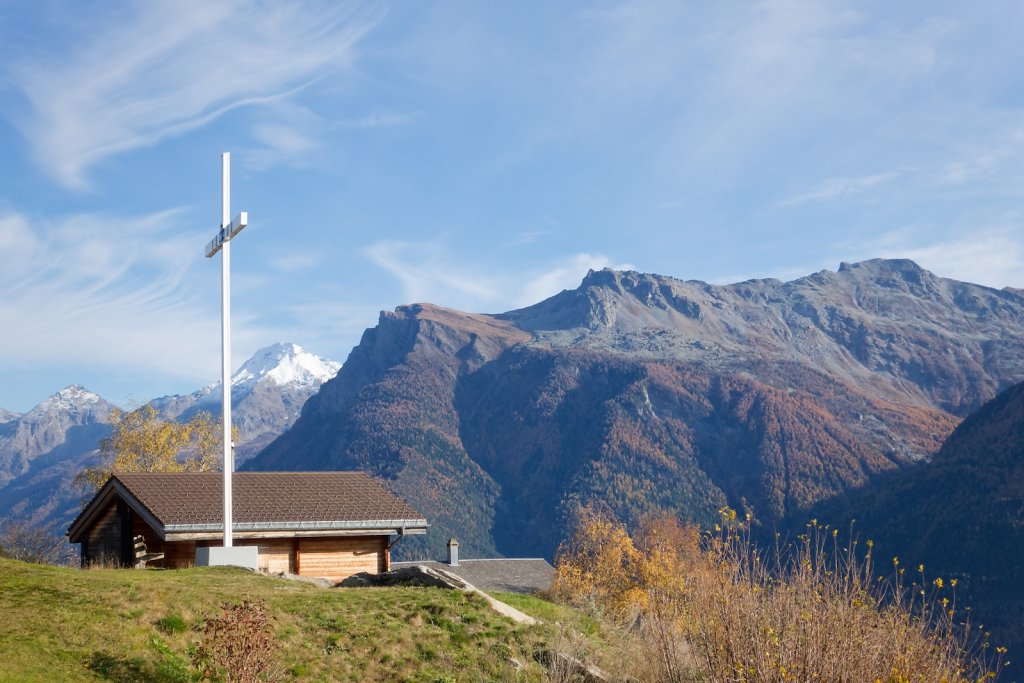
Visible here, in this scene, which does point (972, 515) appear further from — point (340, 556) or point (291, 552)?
point (291, 552)

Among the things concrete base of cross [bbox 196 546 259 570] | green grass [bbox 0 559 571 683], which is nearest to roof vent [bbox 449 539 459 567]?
concrete base of cross [bbox 196 546 259 570]

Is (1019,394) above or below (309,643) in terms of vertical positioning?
above

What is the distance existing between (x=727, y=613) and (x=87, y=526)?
22.4 metres

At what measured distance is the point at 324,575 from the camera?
981 inches

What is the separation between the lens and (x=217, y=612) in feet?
48.7

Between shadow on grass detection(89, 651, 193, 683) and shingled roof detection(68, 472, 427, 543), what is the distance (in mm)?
10381

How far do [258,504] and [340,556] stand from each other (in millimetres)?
2474

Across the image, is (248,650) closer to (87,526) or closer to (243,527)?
(243,527)

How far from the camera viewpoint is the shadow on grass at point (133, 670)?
41.3 feet

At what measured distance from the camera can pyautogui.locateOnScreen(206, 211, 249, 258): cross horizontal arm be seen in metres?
23.2

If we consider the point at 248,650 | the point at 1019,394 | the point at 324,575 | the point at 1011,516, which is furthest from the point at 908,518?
the point at 248,650

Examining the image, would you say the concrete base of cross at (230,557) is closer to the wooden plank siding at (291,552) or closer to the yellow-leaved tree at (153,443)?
the wooden plank siding at (291,552)

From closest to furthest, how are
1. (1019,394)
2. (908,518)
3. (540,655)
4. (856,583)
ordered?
(856,583) → (540,655) → (908,518) → (1019,394)

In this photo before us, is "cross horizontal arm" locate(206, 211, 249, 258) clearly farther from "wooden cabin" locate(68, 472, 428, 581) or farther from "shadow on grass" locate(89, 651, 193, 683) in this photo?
"shadow on grass" locate(89, 651, 193, 683)
